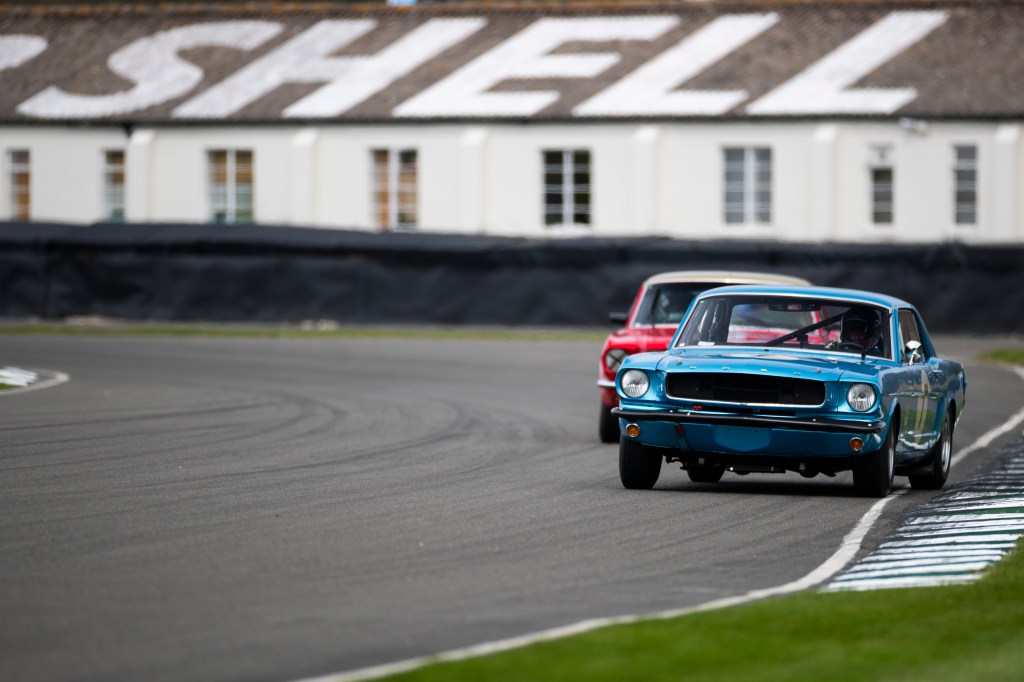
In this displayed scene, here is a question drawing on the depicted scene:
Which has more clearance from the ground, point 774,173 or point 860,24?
point 860,24

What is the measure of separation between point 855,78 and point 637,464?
3203 centimetres

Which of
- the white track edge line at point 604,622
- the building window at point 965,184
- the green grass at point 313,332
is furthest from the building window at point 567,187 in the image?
the white track edge line at point 604,622

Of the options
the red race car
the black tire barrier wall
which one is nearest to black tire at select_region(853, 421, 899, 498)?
the red race car

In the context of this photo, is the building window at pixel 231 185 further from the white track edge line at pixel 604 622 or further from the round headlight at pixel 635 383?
the white track edge line at pixel 604 622

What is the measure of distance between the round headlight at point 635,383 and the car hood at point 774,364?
14cm

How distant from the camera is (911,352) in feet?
45.9


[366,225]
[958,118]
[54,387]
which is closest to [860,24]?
[958,118]

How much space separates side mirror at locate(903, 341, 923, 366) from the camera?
45.3ft

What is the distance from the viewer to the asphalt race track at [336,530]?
748 cm

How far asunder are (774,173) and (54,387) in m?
24.3

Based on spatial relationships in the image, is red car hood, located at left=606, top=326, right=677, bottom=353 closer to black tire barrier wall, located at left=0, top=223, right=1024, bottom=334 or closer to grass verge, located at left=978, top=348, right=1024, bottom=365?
grass verge, located at left=978, top=348, right=1024, bottom=365

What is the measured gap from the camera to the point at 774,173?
1725 inches

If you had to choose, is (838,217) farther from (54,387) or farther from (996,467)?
(996,467)

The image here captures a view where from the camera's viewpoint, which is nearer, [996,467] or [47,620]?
[47,620]
